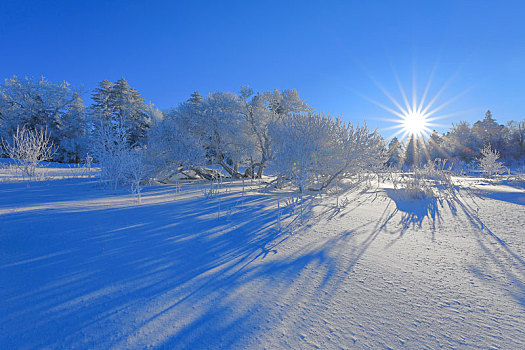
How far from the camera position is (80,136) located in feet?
88.2

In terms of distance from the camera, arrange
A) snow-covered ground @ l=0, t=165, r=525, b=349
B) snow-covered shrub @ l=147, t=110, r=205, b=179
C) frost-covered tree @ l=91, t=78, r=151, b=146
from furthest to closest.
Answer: frost-covered tree @ l=91, t=78, r=151, b=146 < snow-covered shrub @ l=147, t=110, r=205, b=179 < snow-covered ground @ l=0, t=165, r=525, b=349

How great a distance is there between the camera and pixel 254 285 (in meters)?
2.09

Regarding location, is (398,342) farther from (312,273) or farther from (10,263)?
(10,263)

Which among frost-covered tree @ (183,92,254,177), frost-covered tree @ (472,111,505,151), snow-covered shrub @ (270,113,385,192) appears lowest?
snow-covered shrub @ (270,113,385,192)

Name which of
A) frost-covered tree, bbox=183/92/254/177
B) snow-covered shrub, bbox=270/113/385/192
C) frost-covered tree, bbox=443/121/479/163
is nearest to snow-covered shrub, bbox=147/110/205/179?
frost-covered tree, bbox=183/92/254/177

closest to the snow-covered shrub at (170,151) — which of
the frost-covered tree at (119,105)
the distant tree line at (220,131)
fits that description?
the distant tree line at (220,131)

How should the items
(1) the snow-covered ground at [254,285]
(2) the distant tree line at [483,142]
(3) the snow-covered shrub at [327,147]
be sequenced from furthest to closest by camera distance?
(2) the distant tree line at [483,142]
(3) the snow-covered shrub at [327,147]
(1) the snow-covered ground at [254,285]

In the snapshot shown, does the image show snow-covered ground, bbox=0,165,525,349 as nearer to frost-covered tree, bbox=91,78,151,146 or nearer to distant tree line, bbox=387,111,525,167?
frost-covered tree, bbox=91,78,151,146

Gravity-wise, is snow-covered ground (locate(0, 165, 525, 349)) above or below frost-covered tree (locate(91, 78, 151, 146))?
below

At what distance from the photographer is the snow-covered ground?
1.45 metres

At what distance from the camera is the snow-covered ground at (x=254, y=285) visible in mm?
1454

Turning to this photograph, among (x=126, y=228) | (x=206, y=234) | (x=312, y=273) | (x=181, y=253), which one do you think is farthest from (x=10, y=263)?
(x=312, y=273)

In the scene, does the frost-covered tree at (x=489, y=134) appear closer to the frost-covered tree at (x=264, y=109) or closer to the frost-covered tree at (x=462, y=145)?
the frost-covered tree at (x=462, y=145)

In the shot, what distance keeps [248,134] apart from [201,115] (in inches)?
129
